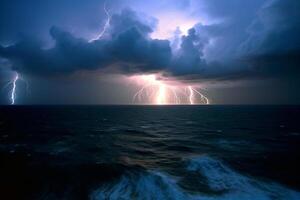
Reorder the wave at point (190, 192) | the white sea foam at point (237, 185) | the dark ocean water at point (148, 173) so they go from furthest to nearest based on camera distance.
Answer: the dark ocean water at point (148, 173) → the white sea foam at point (237, 185) → the wave at point (190, 192)

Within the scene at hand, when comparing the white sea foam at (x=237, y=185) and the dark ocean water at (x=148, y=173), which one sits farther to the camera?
the dark ocean water at (x=148, y=173)

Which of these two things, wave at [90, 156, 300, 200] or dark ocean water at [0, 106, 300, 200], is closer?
wave at [90, 156, 300, 200]

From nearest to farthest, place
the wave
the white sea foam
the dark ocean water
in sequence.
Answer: the wave
the white sea foam
the dark ocean water

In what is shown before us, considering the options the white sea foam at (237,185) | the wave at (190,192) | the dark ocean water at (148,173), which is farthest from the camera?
the dark ocean water at (148,173)

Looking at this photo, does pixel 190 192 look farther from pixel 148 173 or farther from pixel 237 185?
pixel 148 173

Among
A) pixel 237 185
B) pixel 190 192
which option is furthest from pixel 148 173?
pixel 237 185

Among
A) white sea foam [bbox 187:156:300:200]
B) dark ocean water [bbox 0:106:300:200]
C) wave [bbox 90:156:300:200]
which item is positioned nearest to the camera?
wave [bbox 90:156:300:200]

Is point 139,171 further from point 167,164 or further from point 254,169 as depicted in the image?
point 254,169

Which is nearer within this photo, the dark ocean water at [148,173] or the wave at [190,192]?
the wave at [190,192]

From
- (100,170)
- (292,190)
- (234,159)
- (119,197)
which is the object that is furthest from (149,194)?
(234,159)

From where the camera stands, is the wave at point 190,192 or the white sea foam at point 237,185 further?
the white sea foam at point 237,185
